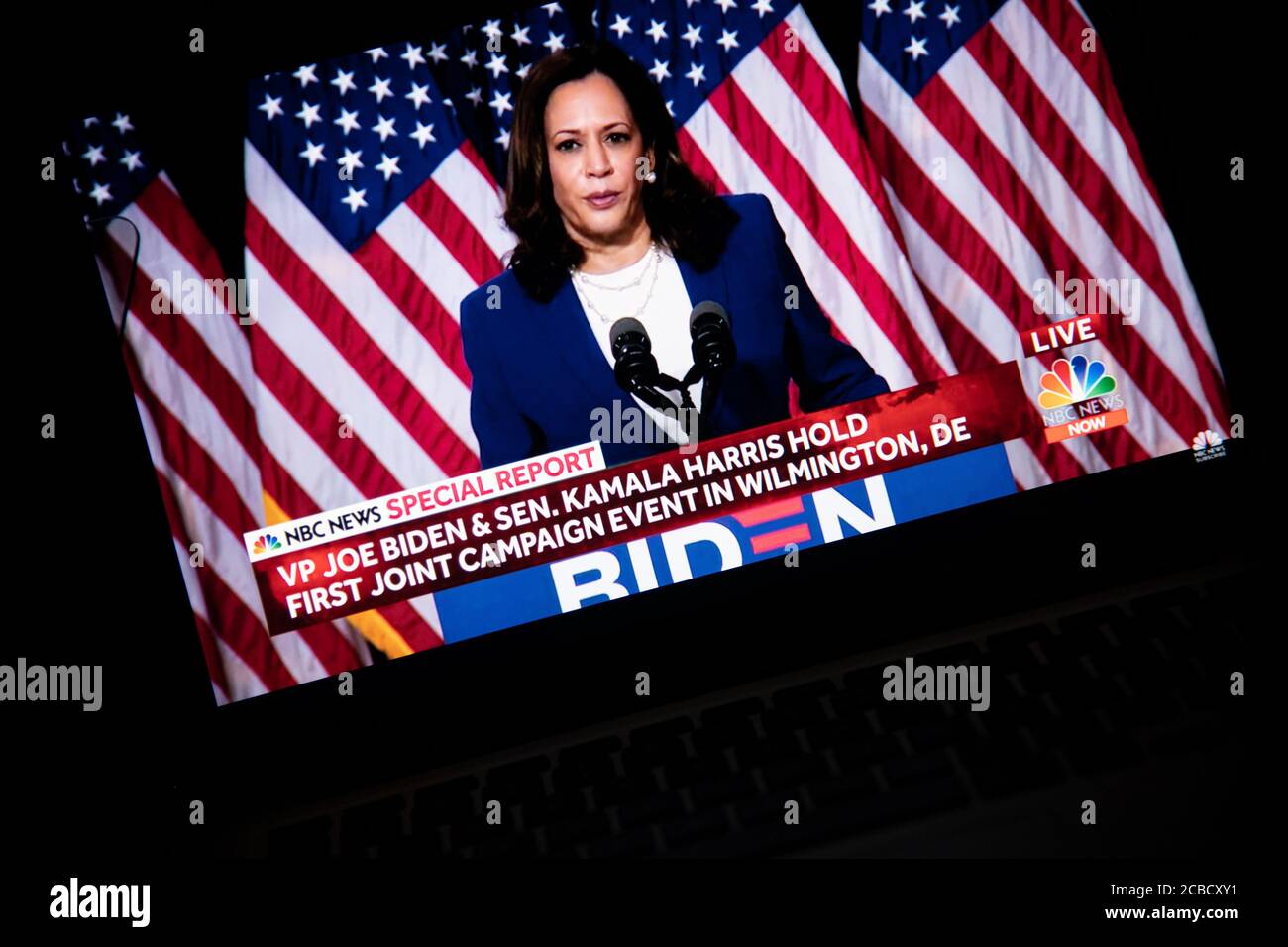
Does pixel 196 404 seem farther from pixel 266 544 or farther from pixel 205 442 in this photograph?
pixel 266 544

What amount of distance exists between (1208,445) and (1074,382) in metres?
0.47

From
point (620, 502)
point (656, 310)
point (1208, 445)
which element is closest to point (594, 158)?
point (656, 310)

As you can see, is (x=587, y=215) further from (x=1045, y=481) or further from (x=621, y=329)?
(x=1045, y=481)

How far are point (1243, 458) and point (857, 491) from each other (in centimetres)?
122

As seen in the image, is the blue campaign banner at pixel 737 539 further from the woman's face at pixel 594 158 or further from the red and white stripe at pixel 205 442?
the woman's face at pixel 594 158

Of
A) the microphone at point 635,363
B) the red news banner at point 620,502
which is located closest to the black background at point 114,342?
the red news banner at point 620,502

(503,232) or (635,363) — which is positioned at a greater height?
(503,232)

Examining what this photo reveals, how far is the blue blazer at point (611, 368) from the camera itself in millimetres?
2943

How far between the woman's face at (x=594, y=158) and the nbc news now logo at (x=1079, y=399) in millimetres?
1375

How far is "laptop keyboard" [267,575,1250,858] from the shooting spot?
2.22 meters

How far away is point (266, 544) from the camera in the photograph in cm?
298

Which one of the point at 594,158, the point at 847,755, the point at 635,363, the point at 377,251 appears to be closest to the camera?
the point at 847,755

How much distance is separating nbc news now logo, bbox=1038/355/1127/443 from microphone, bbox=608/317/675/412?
1.17 meters
